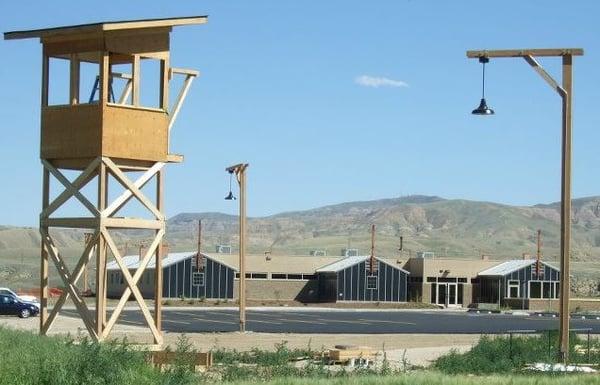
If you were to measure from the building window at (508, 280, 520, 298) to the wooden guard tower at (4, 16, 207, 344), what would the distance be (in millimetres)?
62010

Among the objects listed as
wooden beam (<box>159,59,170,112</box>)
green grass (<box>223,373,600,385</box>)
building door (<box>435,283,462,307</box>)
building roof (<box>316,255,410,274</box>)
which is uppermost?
wooden beam (<box>159,59,170,112</box>)

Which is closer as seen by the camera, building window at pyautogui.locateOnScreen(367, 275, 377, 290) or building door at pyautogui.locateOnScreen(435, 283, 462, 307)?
building window at pyautogui.locateOnScreen(367, 275, 377, 290)

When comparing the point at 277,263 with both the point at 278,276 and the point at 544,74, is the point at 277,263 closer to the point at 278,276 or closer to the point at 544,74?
the point at 278,276

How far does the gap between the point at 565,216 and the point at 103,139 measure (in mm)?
9985

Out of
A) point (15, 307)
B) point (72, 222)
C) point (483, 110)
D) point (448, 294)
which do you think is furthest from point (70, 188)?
point (448, 294)

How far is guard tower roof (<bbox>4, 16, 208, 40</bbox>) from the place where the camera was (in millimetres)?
24697

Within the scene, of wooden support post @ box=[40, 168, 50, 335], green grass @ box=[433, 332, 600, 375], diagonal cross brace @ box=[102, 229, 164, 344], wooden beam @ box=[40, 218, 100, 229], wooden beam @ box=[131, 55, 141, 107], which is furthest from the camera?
wooden support post @ box=[40, 168, 50, 335]

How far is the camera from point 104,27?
967 inches

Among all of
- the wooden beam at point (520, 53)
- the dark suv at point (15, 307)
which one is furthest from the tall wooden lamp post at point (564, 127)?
the dark suv at point (15, 307)

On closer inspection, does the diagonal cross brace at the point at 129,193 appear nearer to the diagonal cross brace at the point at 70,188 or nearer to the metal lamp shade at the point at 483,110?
the diagonal cross brace at the point at 70,188

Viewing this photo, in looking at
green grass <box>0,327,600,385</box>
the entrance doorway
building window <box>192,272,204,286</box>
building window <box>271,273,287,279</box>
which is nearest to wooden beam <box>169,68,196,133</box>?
green grass <box>0,327,600,385</box>

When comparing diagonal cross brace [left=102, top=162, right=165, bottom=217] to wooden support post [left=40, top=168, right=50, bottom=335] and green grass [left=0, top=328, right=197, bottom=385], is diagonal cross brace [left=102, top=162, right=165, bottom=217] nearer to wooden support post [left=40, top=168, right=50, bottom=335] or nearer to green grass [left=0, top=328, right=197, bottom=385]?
wooden support post [left=40, top=168, right=50, bottom=335]

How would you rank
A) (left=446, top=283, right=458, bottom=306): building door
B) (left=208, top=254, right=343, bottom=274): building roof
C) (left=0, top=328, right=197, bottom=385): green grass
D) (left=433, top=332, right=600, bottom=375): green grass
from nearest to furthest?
1. (left=0, top=328, right=197, bottom=385): green grass
2. (left=433, top=332, right=600, bottom=375): green grass
3. (left=208, top=254, right=343, bottom=274): building roof
4. (left=446, top=283, right=458, bottom=306): building door

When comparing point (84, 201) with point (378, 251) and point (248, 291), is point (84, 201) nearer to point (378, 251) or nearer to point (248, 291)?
A: point (248, 291)
